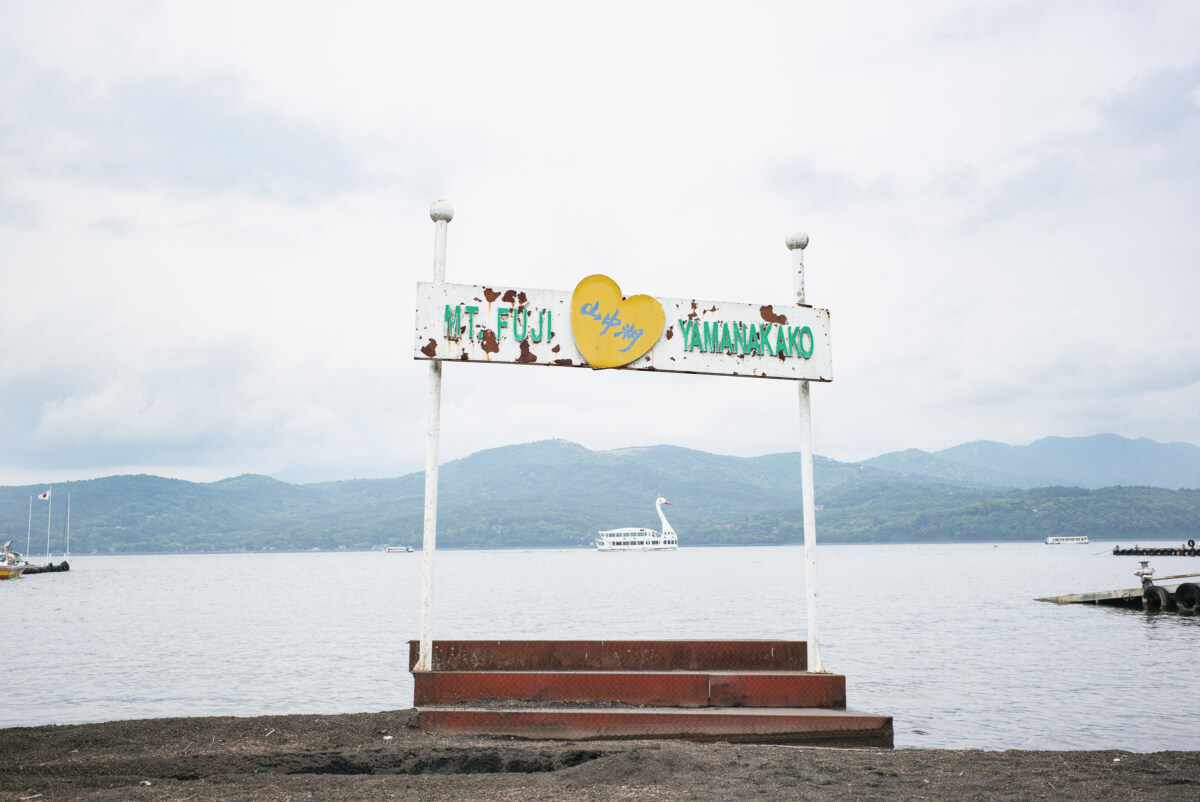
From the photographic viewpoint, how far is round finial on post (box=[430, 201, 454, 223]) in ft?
32.4

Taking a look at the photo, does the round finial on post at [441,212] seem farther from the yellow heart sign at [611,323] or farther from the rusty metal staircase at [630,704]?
the rusty metal staircase at [630,704]

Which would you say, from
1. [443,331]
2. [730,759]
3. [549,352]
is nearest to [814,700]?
[730,759]

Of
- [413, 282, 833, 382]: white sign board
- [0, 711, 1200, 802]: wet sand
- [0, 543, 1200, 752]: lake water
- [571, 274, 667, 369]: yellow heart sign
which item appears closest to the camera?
[0, 711, 1200, 802]: wet sand

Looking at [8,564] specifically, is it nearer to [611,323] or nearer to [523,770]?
[611,323]

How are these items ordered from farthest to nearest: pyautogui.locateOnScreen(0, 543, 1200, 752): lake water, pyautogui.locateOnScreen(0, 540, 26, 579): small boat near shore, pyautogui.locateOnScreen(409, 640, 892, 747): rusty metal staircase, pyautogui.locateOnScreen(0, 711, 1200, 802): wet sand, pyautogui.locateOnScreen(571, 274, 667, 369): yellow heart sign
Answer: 1. pyautogui.locateOnScreen(0, 540, 26, 579): small boat near shore
2. pyautogui.locateOnScreen(0, 543, 1200, 752): lake water
3. pyautogui.locateOnScreen(571, 274, 667, 369): yellow heart sign
4. pyautogui.locateOnScreen(409, 640, 892, 747): rusty metal staircase
5. pyautogui.locateOnScreen(0, 711, 1200, 802): wet sand

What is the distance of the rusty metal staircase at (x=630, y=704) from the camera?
8.88m

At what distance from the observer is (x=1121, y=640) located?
2741 centimetres

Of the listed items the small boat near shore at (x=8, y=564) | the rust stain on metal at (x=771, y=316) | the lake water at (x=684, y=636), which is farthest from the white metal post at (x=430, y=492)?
the small boat near shore at (x=8, y=564)

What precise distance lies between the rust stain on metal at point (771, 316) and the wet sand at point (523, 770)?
4.52 meters

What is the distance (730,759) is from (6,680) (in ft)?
68.2

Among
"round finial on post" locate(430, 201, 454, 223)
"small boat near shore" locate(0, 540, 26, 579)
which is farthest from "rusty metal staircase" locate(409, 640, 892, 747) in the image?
"small boat near shore" locate(0, 540, 26, 579)

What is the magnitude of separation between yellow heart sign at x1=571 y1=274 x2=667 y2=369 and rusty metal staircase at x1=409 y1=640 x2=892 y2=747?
348 centimetres

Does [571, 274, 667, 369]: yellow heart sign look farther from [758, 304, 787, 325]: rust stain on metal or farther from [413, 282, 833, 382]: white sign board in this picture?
[758, 304, 787, 325]: rust stain on metal

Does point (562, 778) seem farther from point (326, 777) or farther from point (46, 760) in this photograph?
point (46, 760)
